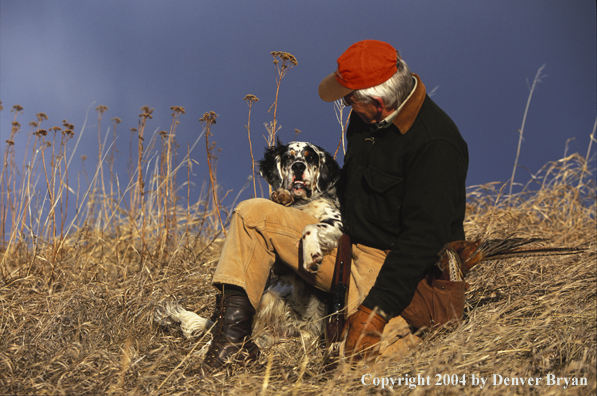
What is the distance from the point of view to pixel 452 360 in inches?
80.6

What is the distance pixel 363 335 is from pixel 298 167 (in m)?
1.25

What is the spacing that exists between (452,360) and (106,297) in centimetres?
253

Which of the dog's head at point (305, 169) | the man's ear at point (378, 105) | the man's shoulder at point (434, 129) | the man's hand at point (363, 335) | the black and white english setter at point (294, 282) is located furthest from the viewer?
the dog's head at point (305, 169)

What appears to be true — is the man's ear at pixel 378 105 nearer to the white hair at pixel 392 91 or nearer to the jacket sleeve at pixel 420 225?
the white hair at pixel 392 91

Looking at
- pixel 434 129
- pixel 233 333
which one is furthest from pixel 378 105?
pixel 233 333

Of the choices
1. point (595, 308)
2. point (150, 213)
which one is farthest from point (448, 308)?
point (150, 213)

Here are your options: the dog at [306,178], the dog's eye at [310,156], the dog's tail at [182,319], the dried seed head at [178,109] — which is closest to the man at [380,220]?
the dog at [306,178]

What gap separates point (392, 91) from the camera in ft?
8.16

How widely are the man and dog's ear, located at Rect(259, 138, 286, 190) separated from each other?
52 centimetres

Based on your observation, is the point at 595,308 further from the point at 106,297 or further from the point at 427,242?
the point at 106,297

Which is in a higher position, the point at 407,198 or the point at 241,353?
the point at 407,198

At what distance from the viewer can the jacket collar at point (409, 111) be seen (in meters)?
2.46

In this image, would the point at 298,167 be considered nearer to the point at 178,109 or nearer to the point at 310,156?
the point at 310,156

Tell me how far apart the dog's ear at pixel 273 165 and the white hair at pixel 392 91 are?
829 millimetres
